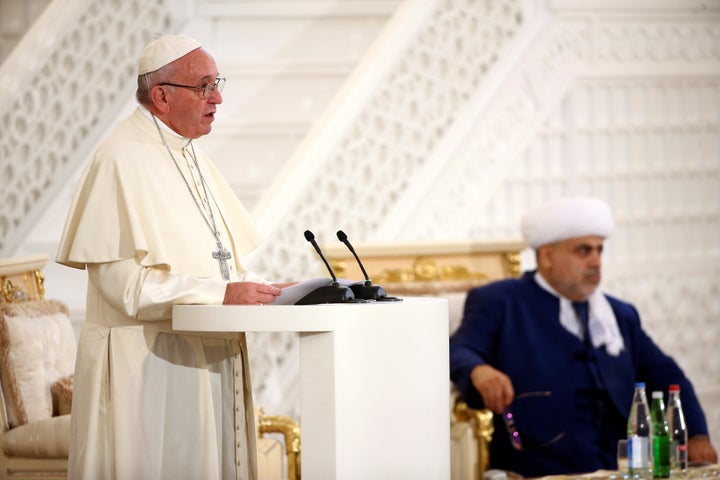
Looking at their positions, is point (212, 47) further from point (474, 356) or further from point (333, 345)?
point (333, 345)

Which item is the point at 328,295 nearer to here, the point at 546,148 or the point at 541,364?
the point at 541,364

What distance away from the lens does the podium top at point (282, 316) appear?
2807 millimetres

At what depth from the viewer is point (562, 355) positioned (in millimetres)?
5047

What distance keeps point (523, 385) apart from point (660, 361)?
0.64 m

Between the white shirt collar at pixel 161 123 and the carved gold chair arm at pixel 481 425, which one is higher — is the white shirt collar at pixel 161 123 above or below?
above

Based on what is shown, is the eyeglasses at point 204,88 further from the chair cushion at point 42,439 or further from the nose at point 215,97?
the chair cushion at point 42,439

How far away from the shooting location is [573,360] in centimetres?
504

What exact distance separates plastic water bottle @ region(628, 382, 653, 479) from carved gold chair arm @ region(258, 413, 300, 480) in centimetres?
119

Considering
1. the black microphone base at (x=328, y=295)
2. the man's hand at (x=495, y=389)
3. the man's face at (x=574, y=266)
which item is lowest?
the man's hand at (x=495, y=389)

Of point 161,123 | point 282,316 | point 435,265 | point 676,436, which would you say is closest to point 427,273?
point 435,265

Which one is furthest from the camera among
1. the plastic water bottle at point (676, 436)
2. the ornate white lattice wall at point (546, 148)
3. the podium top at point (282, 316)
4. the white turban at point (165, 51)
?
the ornate white lattice wall at point (546, 148)

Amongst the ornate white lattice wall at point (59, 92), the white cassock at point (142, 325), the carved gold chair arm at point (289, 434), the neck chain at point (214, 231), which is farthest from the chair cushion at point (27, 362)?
the ornate white lattice wall at point (59, 92)

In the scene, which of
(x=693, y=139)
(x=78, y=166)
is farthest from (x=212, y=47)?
(x=693, y=139)

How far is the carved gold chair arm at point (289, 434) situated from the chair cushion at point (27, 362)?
0.79 metres
